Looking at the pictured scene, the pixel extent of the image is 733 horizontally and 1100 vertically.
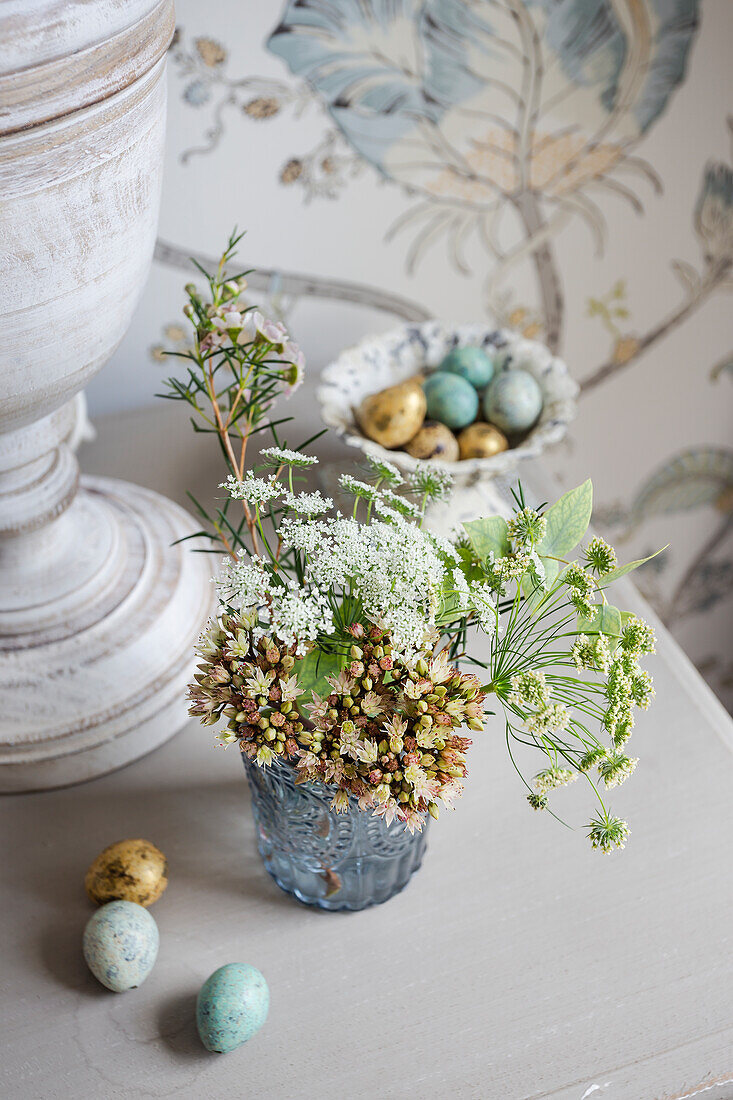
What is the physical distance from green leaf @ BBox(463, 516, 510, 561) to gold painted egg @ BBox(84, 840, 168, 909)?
0.27m

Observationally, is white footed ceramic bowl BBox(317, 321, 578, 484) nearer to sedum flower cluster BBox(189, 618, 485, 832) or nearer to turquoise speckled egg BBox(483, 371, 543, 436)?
turquoise speckled egg BBox(483, 371, 543, 436)

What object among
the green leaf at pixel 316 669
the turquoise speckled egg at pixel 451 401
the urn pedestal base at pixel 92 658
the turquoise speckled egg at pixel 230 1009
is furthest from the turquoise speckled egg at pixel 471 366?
the turquoise speckled egg at pixel 230 1009

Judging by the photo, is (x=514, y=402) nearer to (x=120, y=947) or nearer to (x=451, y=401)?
(x=451, y=401)

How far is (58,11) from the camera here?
353mm

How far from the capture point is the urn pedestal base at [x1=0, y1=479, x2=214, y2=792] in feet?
1.91

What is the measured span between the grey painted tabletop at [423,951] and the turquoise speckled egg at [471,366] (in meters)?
0.30

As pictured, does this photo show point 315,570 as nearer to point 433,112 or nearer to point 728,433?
point 433,112

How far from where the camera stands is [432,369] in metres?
0.79

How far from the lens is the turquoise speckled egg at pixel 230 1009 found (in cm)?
45

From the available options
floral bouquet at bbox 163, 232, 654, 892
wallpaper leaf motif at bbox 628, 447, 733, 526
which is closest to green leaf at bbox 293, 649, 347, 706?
floral bouquet at bbox 163, 232, 654, 892

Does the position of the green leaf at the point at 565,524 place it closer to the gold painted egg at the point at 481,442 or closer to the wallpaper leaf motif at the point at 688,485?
the gold painted egg at the point at 481,442

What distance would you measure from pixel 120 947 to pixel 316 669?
190mm

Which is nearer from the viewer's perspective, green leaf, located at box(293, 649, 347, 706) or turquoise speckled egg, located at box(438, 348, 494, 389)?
green leaf, located at box(293, 649, 347, 706)

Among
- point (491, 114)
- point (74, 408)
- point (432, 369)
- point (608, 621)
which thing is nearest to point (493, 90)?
point (491, 114)
